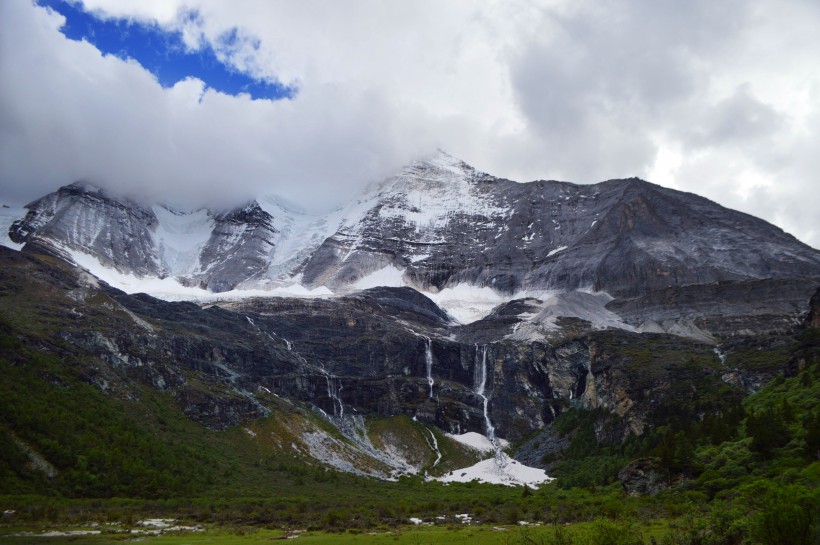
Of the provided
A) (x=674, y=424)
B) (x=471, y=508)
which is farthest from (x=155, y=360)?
(x=674, y=424)

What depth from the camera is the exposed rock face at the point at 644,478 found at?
93.4 metres

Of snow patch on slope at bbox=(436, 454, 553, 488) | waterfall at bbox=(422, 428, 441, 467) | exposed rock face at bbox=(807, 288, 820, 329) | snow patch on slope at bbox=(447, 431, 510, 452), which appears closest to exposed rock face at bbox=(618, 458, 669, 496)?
snow patch on slope at bbox=(436, 454, 553, 488)

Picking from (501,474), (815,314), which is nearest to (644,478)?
(501,474)

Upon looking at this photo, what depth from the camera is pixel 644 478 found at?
97.3 m

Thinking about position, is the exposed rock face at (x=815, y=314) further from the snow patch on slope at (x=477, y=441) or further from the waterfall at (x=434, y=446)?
the waterfall at (x=434, y=446)

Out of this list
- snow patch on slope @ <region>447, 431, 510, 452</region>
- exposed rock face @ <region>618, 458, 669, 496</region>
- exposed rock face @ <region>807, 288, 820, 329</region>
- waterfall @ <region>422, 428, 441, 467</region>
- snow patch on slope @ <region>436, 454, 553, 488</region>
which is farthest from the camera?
snow patch on slope @ <region>447, 431, 510, 452</region>

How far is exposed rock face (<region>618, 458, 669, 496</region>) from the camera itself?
307ft

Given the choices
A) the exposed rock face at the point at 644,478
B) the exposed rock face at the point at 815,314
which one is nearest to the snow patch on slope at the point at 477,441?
the exposed rock face at the point at 815,314

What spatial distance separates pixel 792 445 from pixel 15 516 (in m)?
89.6

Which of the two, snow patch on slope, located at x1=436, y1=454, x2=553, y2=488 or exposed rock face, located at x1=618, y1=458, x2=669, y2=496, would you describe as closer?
exposed rock face, located at x1=618, y1=458, x2=669, y2=496

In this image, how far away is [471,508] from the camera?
10256 cm

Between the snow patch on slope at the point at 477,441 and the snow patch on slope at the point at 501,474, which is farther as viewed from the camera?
the snow patch on slope at the point at 477,441

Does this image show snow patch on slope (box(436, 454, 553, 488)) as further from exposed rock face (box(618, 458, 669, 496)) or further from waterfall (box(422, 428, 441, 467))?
exposed rock face (box(618, 458, 669, 496))

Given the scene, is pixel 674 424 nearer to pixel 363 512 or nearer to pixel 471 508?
pixel 471 508
